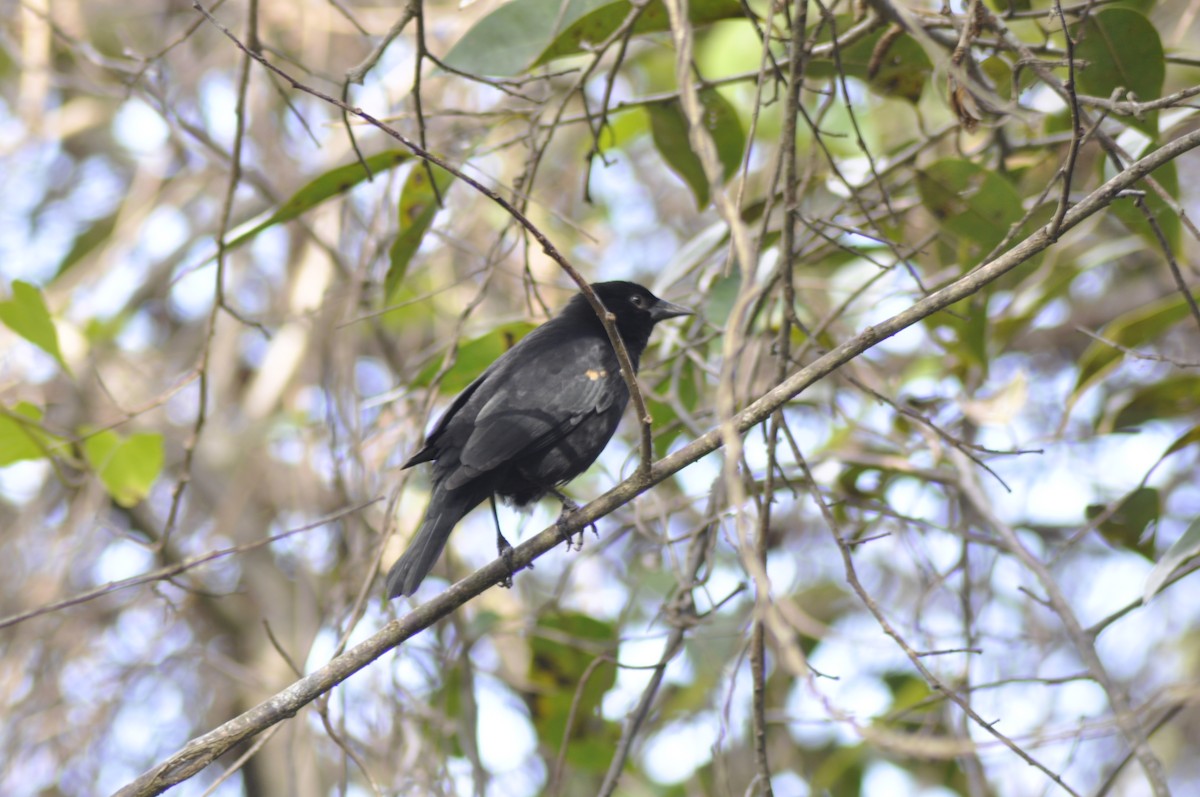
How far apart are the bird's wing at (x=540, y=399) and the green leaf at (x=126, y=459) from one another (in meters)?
1.35

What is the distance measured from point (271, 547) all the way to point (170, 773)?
15.8 feet

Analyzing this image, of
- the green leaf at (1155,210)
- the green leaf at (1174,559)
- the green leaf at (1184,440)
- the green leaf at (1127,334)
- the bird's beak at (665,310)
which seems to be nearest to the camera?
the green leaf at (1174,559)

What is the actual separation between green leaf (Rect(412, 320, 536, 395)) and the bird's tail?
0.87 m

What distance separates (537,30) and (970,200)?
1666 millimetres

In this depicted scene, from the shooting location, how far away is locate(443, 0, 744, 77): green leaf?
12.9 feet

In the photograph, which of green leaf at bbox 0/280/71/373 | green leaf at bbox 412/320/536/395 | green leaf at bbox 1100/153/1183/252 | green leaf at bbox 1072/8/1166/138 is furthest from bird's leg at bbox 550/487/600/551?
green leaf at bbox 1072/8/1166/138

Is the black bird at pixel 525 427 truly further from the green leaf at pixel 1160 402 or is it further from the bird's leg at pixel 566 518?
the green leaf at pixel 1160 402

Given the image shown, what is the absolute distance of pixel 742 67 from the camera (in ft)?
18.6

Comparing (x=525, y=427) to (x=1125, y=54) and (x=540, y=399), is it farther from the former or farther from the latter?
(x=1125, y=54)

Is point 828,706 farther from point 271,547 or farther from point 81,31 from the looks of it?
point 81,31

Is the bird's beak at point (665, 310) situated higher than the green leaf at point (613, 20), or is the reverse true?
the green leaf at point (613, 20)

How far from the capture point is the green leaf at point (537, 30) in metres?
3.93

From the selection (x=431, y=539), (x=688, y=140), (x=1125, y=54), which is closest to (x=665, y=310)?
(x=688, y=140)

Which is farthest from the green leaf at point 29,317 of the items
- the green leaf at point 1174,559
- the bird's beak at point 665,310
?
the green leaf at point 1174,559
